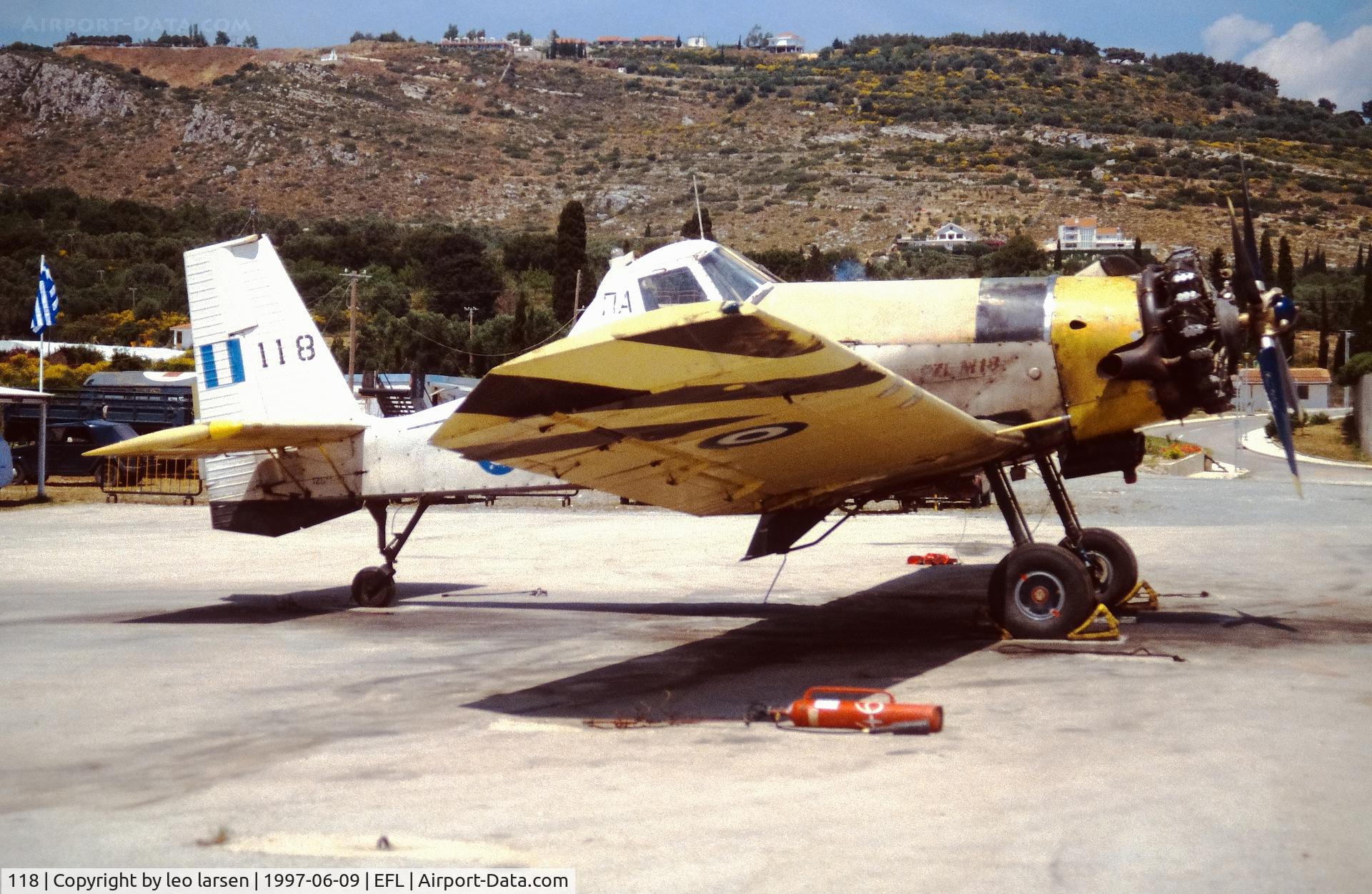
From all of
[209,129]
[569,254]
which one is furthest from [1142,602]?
[209,129]

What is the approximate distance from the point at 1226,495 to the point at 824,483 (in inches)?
764

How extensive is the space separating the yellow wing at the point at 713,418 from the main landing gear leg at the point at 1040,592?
0.86 m

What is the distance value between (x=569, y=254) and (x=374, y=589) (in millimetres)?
38181

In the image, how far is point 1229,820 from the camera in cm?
480

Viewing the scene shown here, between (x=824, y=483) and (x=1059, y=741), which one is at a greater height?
(x=824, y=483)

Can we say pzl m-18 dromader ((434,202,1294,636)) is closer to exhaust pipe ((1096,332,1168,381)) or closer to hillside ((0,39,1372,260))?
exhaust pipe ((1096,332,1168,381))

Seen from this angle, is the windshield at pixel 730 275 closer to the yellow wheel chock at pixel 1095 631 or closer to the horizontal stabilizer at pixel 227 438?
the yellow wheel chock at pixel 1095 631

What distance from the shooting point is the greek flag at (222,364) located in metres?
12.3

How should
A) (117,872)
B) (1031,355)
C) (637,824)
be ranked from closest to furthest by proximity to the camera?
(117,872), (637,824), (1031,355)

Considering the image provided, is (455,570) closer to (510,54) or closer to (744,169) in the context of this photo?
(744,169)

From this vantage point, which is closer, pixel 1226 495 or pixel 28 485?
pixel 1226 495

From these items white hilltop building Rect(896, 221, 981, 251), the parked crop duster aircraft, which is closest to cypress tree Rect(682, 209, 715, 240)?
the parked crop duster aircraft

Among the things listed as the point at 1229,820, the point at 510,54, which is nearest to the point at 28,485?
the point at 1229,820

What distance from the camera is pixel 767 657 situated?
9.12 metres
